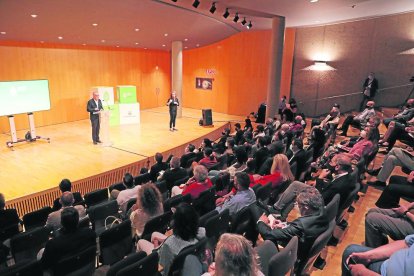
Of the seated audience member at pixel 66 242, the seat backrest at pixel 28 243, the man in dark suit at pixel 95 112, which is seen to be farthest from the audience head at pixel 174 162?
the man in dark suit at pixel 95 112

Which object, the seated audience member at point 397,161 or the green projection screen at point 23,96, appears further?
the green projection screen at point 23,96

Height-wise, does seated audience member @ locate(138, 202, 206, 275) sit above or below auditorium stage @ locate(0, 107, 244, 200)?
above

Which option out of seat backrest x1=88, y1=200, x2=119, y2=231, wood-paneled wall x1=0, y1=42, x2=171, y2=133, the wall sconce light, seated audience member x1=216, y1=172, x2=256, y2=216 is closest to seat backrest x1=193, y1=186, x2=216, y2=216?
seated audience member x1=216, y1=172, x2=256, y2=216

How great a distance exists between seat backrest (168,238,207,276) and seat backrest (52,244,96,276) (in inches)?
38.1

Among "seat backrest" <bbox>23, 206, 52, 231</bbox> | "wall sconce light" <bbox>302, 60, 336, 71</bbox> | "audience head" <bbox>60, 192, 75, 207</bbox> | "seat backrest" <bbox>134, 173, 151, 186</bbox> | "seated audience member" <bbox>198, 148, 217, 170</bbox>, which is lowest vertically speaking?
"seat backrest" <bbox>23, 206, 52, 231</bbox>

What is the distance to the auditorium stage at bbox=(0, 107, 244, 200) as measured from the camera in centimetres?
688

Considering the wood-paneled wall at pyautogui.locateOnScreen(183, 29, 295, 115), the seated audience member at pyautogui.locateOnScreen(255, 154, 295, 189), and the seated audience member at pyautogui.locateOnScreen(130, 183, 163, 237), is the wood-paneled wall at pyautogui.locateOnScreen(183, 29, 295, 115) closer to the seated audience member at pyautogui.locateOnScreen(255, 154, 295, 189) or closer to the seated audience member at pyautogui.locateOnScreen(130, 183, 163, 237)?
→ the seated audience member at pyautogui.locateOnScreen(255, 154, 295, 189)

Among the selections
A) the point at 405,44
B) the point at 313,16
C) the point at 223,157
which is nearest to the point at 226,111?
the point at 313,16

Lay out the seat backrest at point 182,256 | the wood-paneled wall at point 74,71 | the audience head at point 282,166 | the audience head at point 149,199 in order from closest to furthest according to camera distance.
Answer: the seat backrest at point 182,256 < the audience head at point 149,199 < the audience head at point 282,166 < the wood-paneled wall at point 74,71

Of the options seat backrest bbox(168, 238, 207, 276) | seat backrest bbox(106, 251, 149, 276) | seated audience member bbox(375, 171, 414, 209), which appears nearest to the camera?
seat backrest bbox(106, 251, 149, 276)

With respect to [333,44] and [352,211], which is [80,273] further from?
[333,44]

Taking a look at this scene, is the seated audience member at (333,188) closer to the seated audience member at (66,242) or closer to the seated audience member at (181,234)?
the seated audience member at (181,234)

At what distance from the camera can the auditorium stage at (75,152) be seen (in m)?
6.88

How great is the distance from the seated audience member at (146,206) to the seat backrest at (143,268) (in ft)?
3.28
